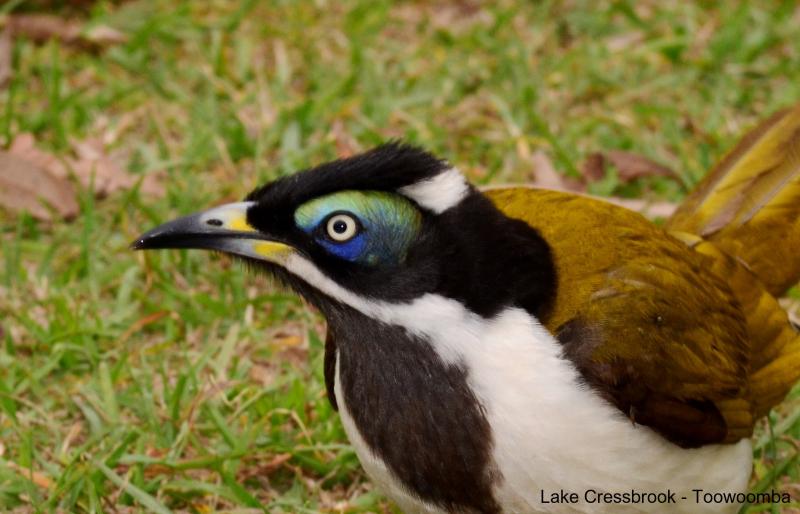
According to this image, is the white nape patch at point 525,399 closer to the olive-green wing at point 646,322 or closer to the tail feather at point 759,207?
the olive-green wing at point 646,322

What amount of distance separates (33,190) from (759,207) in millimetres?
3631

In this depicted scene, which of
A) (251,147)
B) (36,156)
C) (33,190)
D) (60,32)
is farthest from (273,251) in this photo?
(60,32)

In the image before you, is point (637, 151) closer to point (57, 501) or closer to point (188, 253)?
point (188, 253)

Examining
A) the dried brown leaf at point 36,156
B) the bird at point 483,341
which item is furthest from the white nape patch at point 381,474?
the dried brown leaf at point 36,156

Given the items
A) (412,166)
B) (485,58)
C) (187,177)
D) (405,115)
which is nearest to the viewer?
(412,166)

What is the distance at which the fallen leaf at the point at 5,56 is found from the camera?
7404 mm

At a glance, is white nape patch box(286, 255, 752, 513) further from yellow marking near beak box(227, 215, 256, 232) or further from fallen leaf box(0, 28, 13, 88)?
fallen leaf box(0, 28, 13, 88)

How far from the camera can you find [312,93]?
7.55m

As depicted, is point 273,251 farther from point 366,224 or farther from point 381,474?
point 381,474

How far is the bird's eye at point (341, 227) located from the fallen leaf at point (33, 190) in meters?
3.00

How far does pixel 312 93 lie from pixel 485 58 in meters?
1.16

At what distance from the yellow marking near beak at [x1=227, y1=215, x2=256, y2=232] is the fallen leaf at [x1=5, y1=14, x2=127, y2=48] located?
13.9 feet

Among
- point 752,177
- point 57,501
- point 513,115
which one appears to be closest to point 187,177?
point 513,115

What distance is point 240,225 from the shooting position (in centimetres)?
393
